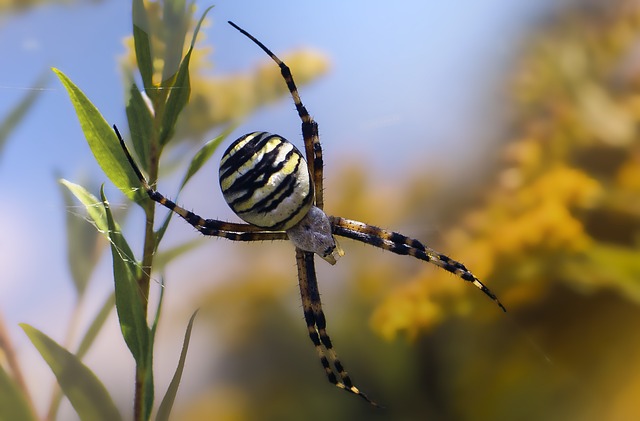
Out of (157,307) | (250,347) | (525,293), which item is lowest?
(157,307)

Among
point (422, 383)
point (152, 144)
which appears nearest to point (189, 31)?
point (152, 144)

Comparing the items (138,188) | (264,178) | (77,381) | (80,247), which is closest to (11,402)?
(77,381)

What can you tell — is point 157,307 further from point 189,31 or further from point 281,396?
point 281,396

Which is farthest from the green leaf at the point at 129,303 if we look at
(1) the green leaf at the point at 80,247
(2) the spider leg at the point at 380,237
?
(2) the spider leg at the point at 380,237

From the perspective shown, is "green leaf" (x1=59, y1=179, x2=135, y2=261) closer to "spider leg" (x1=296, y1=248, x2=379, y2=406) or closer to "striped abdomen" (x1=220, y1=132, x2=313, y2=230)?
"striped abdomen" (x1=220, y1=132, x2=313, y2=230)

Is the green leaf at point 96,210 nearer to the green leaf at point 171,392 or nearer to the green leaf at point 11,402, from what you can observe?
the green leaf at point 171,392
